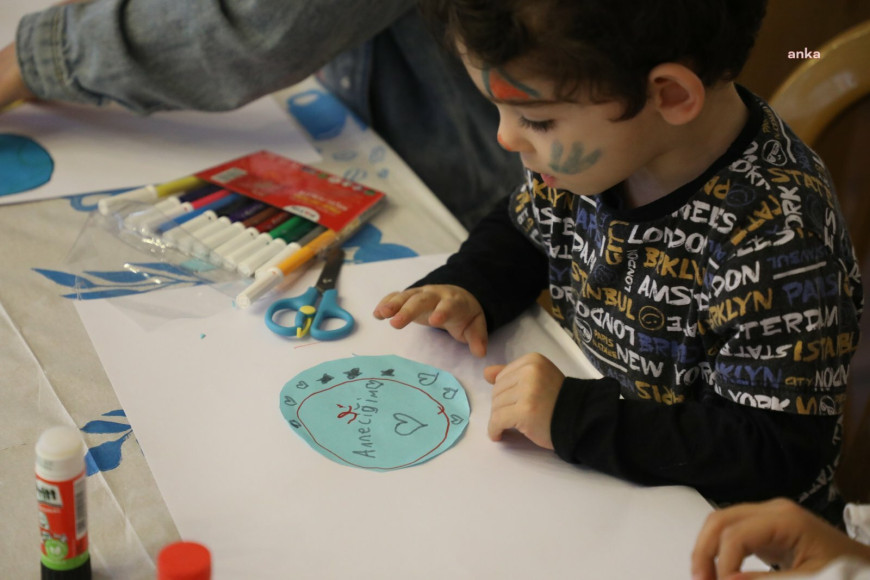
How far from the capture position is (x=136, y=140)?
979 mm

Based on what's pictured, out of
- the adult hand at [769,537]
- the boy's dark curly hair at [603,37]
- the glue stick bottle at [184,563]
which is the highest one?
the boy's dark curly hair at [603,37]

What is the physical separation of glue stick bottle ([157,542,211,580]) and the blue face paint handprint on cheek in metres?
0.59

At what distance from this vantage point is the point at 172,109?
3.29 feet

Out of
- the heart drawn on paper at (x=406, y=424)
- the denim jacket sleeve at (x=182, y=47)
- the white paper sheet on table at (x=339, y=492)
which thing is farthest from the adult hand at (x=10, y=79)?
the heart drawn on paper at (x=406, y=424)

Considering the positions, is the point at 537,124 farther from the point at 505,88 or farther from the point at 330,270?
the point at 330,270

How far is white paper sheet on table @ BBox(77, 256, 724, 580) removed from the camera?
1.59 ft

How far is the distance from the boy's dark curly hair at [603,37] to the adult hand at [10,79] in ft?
2.04

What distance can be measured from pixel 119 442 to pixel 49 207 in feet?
1.24

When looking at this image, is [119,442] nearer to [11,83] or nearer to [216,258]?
[216,258]

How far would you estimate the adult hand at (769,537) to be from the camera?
0.45 metres

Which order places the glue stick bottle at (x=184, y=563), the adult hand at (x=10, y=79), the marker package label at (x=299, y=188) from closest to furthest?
the glue stick bottle at (x=184, y=563), the marker package label at (x=299, y=188), the adult hand at (x=10, y=79)

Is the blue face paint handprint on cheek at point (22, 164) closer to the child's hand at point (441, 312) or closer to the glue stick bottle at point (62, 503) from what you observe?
the child's hand at point (441, 312)

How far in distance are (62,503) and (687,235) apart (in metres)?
0.45

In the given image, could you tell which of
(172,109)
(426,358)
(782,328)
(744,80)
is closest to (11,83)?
(172,109)
